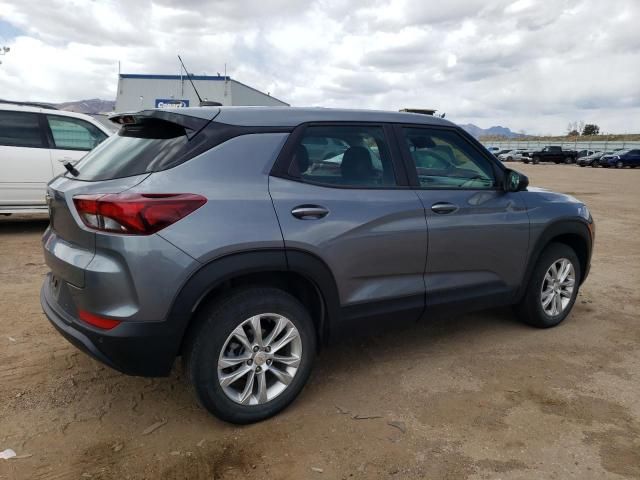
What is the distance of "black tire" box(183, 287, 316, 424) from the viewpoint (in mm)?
2650

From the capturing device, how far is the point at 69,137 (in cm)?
791

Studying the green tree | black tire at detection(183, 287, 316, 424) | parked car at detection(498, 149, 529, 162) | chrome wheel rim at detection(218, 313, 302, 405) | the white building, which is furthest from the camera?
the green tree

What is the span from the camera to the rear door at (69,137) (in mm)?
7754

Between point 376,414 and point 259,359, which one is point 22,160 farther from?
point 376,414

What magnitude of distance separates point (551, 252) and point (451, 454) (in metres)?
2.24

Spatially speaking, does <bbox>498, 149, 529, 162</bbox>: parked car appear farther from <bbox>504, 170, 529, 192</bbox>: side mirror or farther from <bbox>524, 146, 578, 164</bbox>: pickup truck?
<bbox>504, 170, 529, 192</bbox>: side mirror

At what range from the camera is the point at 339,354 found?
384 cm

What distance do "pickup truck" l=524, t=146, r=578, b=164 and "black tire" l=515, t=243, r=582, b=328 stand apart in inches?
1905

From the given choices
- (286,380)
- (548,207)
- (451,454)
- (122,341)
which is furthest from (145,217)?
(548,207)

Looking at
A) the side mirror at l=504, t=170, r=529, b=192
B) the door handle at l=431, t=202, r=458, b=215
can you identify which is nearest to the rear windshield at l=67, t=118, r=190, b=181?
the door handle at l=431, t=202, r=458, b=215

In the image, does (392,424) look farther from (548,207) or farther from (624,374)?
(548,207)

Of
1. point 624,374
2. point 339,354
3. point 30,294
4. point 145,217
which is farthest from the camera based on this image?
point 30,294

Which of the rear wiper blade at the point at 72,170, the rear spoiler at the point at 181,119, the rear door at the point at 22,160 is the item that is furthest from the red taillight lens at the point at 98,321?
the rear door at the point at 22,160

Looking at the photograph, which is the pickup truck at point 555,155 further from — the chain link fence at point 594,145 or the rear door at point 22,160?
the rear door at point 22,160
